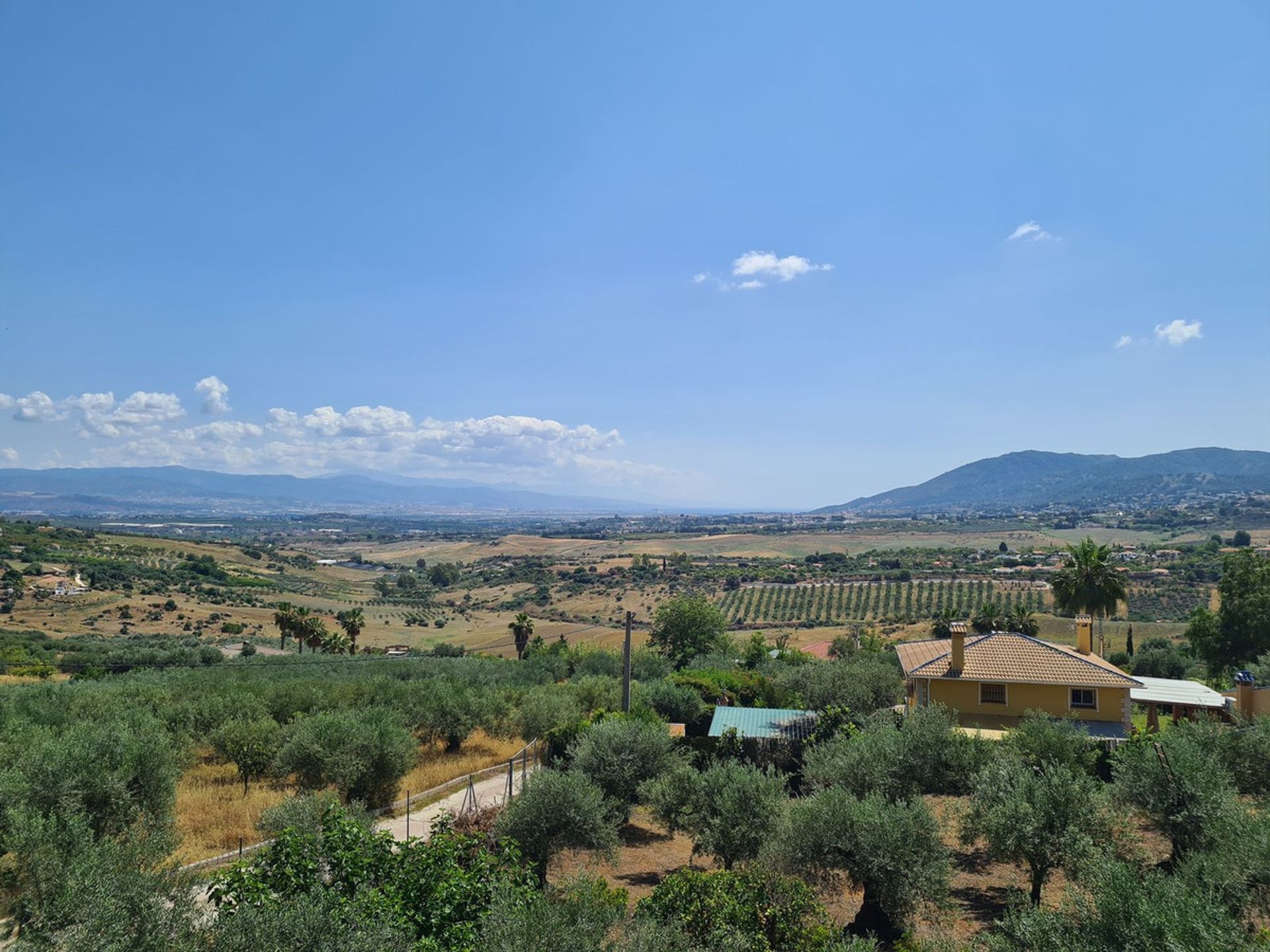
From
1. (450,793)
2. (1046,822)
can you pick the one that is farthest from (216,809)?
(1046,822)

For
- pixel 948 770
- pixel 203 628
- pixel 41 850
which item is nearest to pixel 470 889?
pixel 41 850

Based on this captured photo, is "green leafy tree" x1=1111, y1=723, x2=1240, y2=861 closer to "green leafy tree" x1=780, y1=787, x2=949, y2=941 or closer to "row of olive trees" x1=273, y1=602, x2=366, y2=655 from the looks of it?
"green leafy tree" x1=780, y1=787, x2=949, y2=941

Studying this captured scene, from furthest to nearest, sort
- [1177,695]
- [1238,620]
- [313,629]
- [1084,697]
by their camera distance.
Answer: [313,629], [1238,620], [1177,695], [1084,697]

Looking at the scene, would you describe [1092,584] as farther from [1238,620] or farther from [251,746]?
[251,746]

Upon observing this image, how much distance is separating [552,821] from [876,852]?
6.75 metres

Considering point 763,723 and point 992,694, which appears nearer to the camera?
point 763,723

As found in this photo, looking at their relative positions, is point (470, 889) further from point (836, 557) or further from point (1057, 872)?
point (836, 557)

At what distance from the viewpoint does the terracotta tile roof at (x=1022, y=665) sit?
27009 mm

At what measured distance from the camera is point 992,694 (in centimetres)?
2778

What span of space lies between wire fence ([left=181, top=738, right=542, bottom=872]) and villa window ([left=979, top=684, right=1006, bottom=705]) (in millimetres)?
17483

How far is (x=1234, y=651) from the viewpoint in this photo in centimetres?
4231

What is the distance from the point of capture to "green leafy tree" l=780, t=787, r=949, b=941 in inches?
479

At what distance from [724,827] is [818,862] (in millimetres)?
2583

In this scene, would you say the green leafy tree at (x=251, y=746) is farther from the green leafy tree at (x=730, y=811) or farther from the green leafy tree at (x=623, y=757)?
the green leafy tree at (x=730, y=811)
